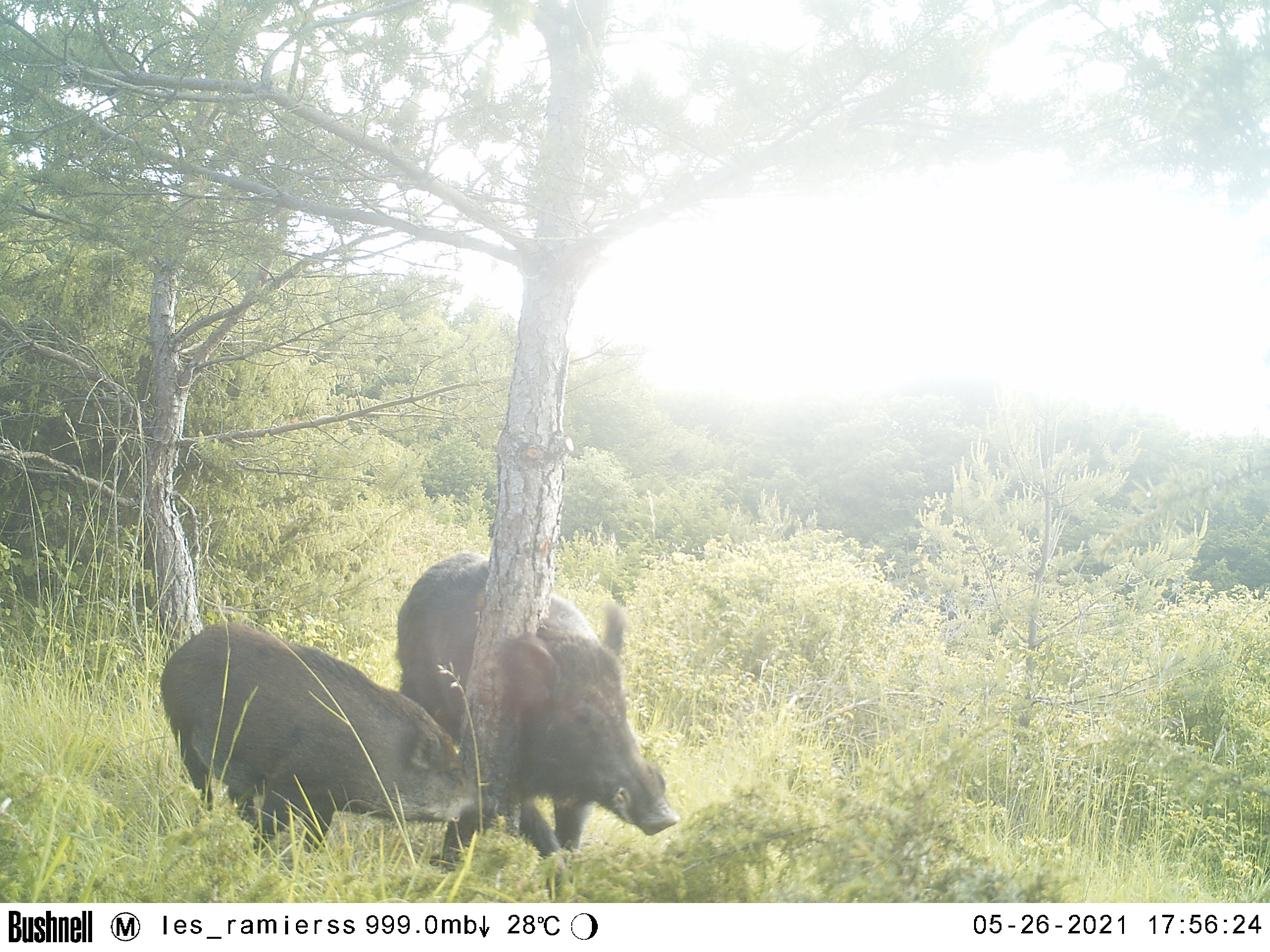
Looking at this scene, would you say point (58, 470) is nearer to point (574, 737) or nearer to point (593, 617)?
point (593, 617)

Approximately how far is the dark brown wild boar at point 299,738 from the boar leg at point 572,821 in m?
0.34

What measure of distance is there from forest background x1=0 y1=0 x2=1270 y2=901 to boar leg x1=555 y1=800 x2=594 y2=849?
22 cm

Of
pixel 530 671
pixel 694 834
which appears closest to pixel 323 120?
pixel 530 671

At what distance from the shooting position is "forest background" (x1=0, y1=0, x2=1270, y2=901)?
1.89 m

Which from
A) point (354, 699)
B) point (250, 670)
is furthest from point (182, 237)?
point (354, 699)

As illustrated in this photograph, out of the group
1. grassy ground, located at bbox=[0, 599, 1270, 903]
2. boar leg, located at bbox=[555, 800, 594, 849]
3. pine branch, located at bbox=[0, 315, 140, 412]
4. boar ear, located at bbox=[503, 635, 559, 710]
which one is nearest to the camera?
grassy ground, located at bbox=[0, 599, 1270, 903]

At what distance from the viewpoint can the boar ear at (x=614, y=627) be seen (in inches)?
105

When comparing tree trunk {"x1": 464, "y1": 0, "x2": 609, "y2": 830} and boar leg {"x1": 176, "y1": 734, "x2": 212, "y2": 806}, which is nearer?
boar leg {"x1": 176, "y1": 734, "x2": 212, "y2": 806}

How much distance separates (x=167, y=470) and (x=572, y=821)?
380cm

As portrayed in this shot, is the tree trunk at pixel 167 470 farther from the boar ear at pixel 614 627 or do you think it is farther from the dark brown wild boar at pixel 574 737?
the boar ear at pixel 614 627

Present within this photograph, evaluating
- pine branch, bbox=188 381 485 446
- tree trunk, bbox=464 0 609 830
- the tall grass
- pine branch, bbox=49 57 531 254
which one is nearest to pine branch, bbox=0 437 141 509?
pine branch, bbox=188 381 485 446

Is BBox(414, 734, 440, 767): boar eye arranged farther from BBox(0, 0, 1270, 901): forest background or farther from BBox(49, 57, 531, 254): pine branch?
BBox(49, 57, 531, 254): pine branch

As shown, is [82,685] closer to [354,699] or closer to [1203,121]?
[354,699]
